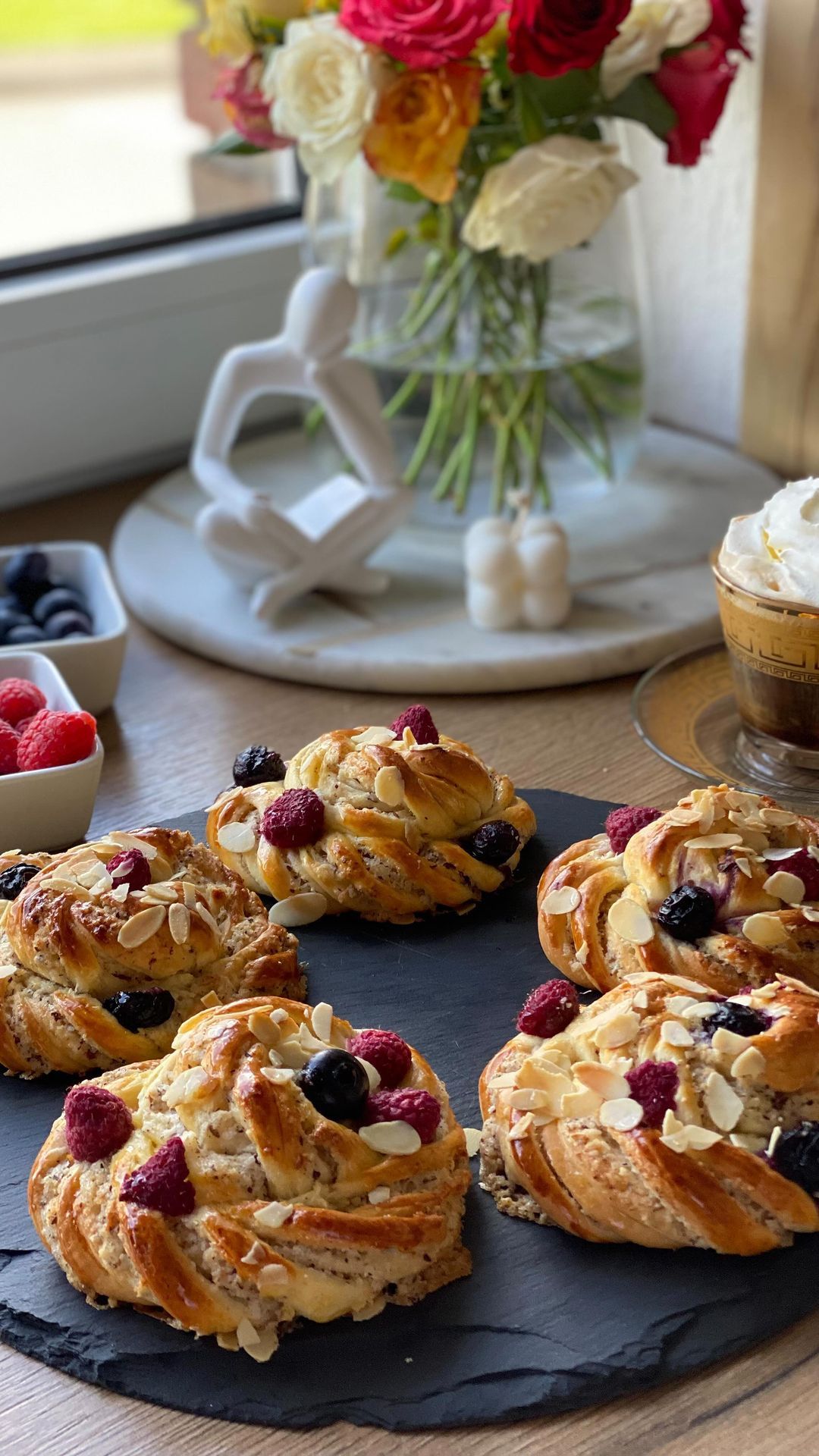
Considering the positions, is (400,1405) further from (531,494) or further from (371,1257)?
(531,494)

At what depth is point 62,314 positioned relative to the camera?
1965 millimetres

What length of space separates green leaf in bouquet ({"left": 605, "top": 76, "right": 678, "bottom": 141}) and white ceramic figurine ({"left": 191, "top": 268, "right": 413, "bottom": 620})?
12.3 inches

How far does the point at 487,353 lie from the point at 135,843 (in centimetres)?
79

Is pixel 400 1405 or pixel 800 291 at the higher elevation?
pixel 800 291

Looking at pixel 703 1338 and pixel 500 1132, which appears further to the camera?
pixel 500 1132

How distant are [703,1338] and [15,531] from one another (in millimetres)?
1404

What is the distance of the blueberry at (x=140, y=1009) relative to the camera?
1039 mm

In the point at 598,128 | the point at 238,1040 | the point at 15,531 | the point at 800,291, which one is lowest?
the point at 15,531

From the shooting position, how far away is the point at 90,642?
147cm

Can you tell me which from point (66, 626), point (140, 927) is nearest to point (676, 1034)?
point (140, 927)

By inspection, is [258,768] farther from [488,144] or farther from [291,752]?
[488,144]

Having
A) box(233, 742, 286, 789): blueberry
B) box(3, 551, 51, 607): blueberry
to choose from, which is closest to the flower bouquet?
box(3, 551, 51, 607): blueberry

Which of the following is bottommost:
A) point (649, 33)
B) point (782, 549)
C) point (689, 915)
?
point (689, 915)

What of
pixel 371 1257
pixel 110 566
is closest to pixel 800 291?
pixel 110 566
